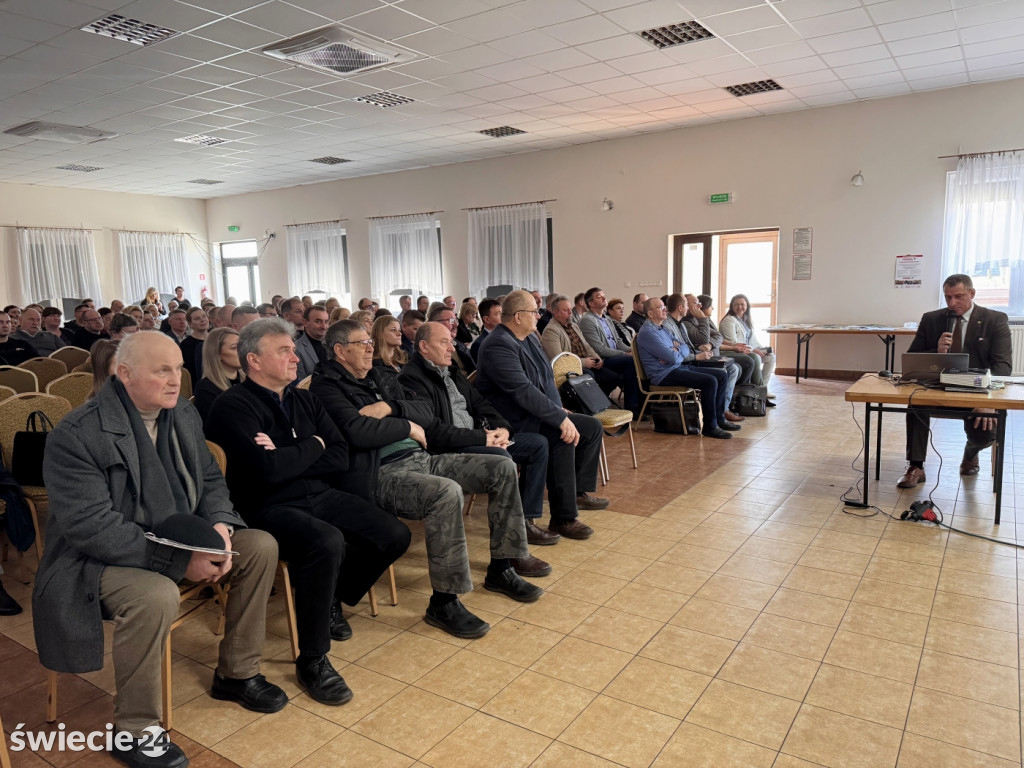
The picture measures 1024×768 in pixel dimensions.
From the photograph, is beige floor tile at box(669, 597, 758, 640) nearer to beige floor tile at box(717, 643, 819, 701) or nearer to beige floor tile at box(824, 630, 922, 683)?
beige floor tile at box(717, 643, 819, 701)

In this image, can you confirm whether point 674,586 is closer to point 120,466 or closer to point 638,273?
point 120,466

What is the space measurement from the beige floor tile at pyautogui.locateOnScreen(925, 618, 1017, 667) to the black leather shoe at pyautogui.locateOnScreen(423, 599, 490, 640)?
1681 millimetres

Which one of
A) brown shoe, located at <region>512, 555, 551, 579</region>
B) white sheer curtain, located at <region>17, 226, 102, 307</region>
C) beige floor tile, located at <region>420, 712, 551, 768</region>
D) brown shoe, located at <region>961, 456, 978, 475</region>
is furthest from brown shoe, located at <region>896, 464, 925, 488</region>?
white sheer curtain, located at <region>17, 226, 102, 307</region>

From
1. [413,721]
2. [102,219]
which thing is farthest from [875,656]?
[102,219]

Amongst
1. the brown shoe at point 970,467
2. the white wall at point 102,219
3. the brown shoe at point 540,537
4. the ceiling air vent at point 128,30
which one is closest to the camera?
the brown shoe at point 540,537

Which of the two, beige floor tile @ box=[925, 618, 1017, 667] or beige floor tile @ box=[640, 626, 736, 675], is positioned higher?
beige floor tile @ box=[640, 626, 736, 675]

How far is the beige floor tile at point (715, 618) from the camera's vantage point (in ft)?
8.87

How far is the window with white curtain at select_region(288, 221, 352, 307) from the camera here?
539 inches

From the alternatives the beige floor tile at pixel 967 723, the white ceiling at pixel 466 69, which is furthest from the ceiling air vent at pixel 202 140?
the beige floor tile at pixel 967 723

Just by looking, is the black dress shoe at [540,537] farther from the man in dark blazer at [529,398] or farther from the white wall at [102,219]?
the white wall at [102,219]

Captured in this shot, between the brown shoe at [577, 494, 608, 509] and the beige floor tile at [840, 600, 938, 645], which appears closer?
the beige floor tile at [840, 600, 938, 645]

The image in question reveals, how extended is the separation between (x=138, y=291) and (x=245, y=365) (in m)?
13.2

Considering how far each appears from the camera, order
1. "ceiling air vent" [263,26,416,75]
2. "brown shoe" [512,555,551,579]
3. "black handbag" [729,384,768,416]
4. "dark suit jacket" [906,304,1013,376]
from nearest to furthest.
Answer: "brown shoe" [512,555,551,579] < "dark suit jacket" [906,304,1013,376] < "ceiling air vent" [263,26,416,75] < "black handbag" [729,384,768,416]

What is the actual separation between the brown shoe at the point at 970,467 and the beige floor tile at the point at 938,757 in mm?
3262
